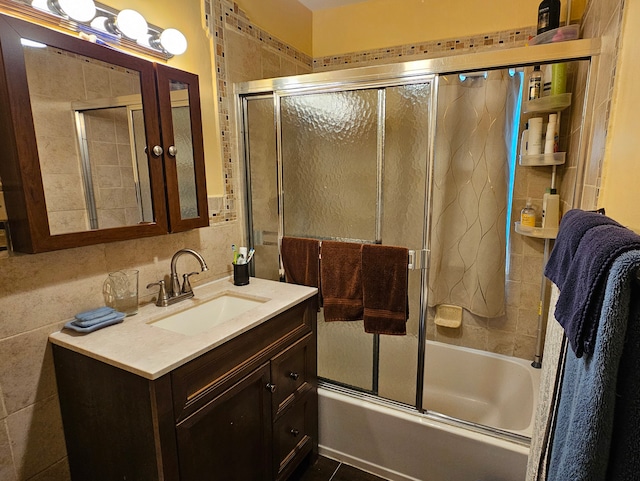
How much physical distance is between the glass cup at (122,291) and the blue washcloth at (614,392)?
1371 millimetres

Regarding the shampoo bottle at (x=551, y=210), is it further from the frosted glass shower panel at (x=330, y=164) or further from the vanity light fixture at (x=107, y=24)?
the vanity light fixture at (x=107, y=24)

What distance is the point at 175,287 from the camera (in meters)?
1.51

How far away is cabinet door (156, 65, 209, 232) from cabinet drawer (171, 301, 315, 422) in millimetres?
582

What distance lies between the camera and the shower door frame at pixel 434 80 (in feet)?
4.13

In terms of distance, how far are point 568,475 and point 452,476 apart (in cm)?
125

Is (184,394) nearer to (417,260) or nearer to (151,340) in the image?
(151,340)

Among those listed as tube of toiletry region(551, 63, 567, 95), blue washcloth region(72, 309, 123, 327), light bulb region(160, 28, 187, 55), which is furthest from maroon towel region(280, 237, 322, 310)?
tube of toiletry region(551, 63, 567, 95)

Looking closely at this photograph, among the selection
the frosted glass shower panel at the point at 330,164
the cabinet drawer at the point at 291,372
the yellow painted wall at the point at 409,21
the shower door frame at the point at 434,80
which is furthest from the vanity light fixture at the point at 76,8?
the yellow painted wall at the point at 409,21

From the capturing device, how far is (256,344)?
1.31 metres

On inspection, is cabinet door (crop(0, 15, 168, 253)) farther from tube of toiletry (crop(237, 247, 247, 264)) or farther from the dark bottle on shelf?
the dark bottle on shelf

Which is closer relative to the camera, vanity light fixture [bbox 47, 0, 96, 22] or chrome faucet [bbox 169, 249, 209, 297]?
vanity light fixture [bbox 47, 0, 96, 22]

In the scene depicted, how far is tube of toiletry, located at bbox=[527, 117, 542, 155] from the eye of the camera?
1697mm

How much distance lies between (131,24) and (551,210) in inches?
79.3

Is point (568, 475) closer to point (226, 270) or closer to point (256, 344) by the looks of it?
point (256, 344)
